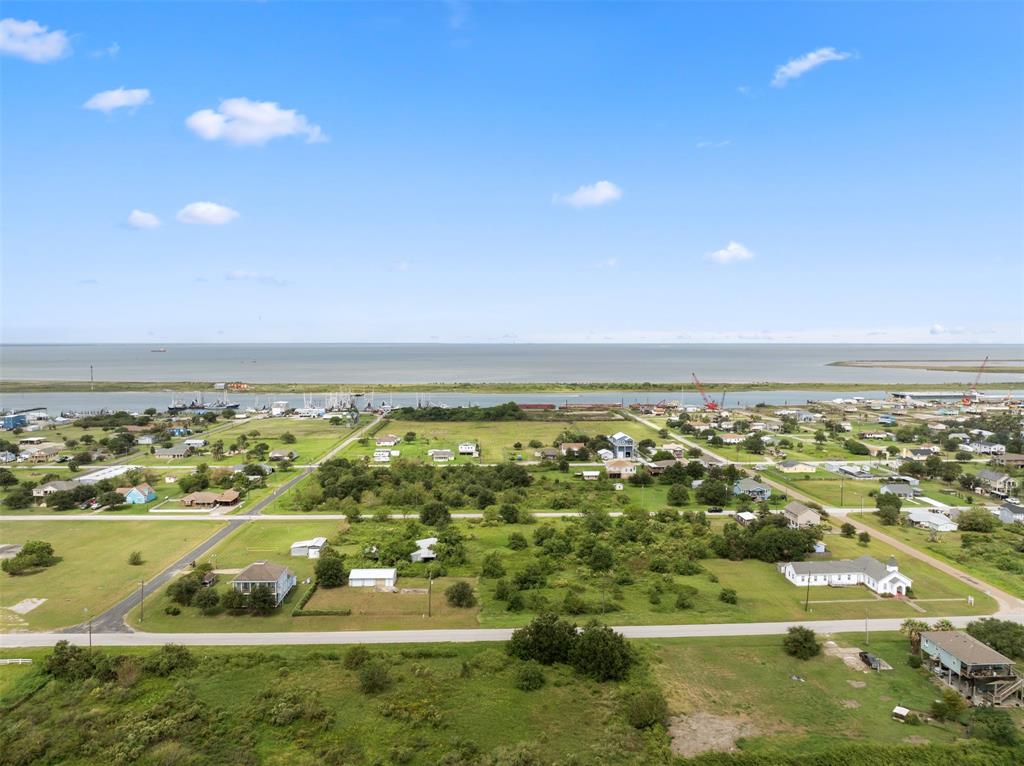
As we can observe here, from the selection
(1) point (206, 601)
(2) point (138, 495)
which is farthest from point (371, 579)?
(2) point (138, 495)

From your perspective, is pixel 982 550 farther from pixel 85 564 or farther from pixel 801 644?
pixel 85 564

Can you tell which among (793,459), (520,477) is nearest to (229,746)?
(520,477)

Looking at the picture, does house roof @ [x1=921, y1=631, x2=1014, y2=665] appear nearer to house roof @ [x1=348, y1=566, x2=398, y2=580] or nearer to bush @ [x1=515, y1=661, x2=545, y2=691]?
bush @ [x1=515, y1=661, x2=545, y2=691]

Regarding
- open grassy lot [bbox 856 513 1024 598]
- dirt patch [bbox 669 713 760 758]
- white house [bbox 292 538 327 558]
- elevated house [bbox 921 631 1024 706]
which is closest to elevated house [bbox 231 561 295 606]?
white house [bbox 292 538 327 558]

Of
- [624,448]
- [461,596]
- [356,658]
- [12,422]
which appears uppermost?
[12,422]

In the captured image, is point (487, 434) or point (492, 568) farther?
point (487, 434)

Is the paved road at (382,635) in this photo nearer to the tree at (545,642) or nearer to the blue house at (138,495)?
the tree at (545,642)
